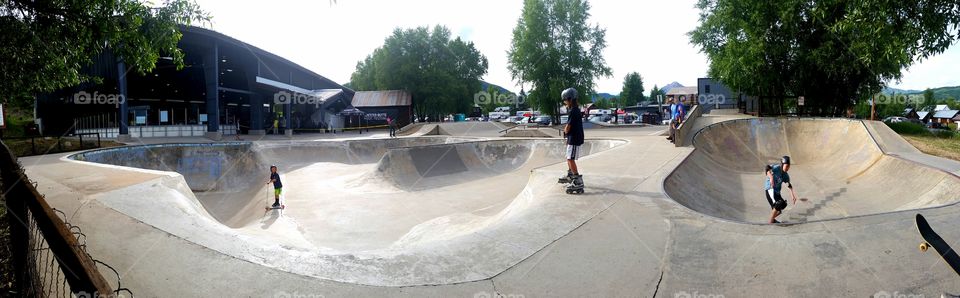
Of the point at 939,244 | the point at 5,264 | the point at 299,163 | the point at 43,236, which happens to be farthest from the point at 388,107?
the point at 939,244

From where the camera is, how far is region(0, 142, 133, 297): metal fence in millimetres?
1850

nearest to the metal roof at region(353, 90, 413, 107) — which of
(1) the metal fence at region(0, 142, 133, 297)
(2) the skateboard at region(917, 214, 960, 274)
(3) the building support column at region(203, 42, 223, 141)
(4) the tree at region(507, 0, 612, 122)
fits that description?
(4) the tree at region(507, 0, 612, 122)

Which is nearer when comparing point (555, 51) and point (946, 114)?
point (555, 51)

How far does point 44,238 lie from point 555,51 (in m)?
37.9

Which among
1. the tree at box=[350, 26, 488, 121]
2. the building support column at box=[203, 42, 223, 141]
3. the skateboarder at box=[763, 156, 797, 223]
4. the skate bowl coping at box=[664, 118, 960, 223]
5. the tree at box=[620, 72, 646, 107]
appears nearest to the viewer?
the skateboarder at box=[763, 156, 797, 223]

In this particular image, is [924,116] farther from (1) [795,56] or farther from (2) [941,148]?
(2) [941,148]

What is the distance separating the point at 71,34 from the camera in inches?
275

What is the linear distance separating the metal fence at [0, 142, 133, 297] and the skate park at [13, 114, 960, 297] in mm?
887

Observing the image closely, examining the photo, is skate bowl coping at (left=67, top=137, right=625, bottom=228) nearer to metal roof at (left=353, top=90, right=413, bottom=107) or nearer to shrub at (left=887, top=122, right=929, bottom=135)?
shrub at (left=887, top=122, right=929, bottom=135)

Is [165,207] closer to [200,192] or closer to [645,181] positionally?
[645,181]

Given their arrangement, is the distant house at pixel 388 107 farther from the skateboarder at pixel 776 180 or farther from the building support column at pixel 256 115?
the skateboarder at pixel 776 180

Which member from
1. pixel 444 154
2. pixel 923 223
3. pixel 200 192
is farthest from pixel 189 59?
pixel 923 223

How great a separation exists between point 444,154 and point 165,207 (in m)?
11.2

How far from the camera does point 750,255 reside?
14.3 feet
